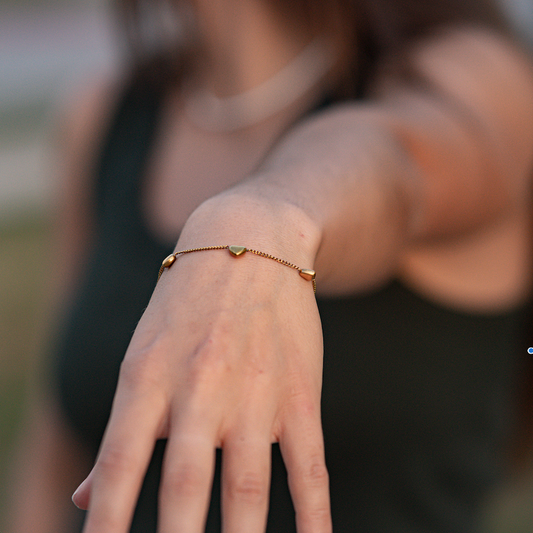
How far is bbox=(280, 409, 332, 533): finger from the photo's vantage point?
0.40 metres

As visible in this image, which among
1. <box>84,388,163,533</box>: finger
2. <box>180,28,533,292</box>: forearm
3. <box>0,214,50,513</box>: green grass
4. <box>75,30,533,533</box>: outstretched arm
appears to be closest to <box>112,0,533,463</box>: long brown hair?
<box>180,28,533,292</box>: forearm

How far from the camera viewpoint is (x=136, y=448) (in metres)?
0.38

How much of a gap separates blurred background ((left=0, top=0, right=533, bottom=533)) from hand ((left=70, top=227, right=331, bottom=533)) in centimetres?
115

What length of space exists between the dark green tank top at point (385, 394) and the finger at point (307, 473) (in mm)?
385

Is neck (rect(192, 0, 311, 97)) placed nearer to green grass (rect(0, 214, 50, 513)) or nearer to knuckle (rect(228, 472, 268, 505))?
green grass (rect(0, 214, 50, 513))

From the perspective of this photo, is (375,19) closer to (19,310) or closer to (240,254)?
(240,254)

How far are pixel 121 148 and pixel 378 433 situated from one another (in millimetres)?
937

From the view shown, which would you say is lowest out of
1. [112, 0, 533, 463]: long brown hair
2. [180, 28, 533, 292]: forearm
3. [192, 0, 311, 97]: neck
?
[180, 28, 533, 292]: forearm

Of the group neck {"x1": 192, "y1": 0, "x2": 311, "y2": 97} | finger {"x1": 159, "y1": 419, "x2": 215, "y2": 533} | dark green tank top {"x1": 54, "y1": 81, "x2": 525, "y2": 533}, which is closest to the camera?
finger {"x1": 159, "y1": 419, "x2": 215, "y2": 533}

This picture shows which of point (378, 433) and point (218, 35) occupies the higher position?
point (218, 35)

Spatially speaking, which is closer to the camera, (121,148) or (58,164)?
(121,148)

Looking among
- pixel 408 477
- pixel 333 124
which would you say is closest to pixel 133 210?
pixel 333 124

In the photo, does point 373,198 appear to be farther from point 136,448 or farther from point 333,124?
point 136,448

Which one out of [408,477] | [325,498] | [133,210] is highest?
[133,210]
